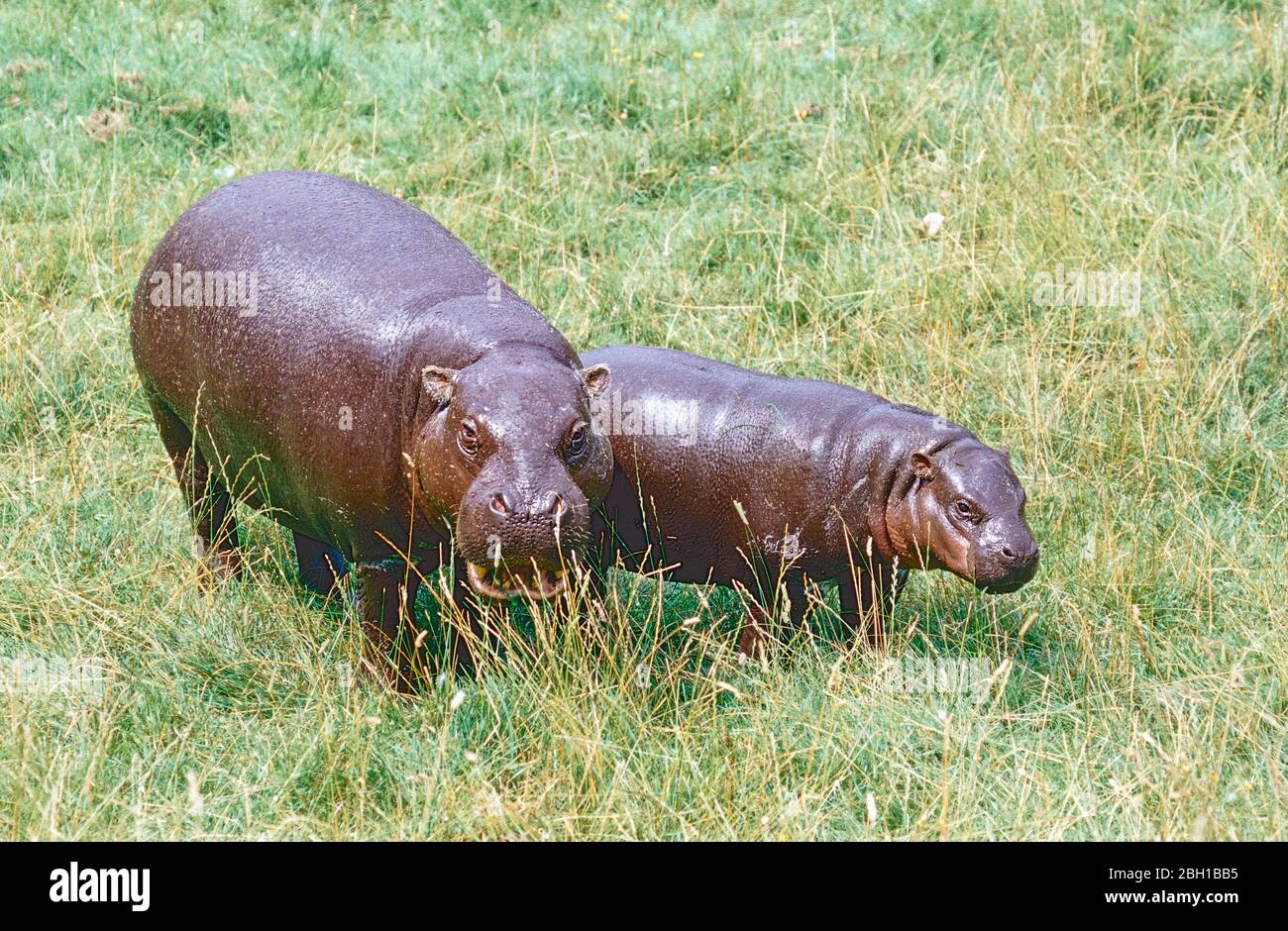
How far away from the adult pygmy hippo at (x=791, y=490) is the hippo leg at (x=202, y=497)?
4.73 feet

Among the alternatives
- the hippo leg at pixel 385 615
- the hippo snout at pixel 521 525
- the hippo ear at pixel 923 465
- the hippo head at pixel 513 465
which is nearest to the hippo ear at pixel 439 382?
the hippo head at pixel 513 465

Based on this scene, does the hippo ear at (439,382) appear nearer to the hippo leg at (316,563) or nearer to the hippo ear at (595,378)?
the hippo ear at (595,378)

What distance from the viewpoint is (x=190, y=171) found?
811 cm

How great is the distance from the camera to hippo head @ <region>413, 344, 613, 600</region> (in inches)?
158

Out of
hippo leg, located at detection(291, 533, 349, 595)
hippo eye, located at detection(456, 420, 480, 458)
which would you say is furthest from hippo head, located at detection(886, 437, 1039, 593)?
hippo leg, located at detection(291, 533, 349, 595)

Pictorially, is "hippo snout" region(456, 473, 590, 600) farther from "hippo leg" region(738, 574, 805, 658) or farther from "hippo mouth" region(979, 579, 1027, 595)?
"hippo mouth" region(979, 579, 1027, 595)

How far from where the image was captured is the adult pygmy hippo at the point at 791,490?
15.5ft

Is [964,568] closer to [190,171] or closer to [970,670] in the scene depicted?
[970,670]

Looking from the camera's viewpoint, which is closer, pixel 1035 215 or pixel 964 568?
pixel 964 568

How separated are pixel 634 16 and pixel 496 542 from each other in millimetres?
5876

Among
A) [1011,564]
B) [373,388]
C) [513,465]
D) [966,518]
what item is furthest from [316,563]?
[1011,564]

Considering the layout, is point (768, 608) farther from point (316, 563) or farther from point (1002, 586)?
point (316, 563)

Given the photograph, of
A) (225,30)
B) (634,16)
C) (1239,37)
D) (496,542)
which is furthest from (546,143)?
(496,542)

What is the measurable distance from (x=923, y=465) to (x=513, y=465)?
1.40 m
